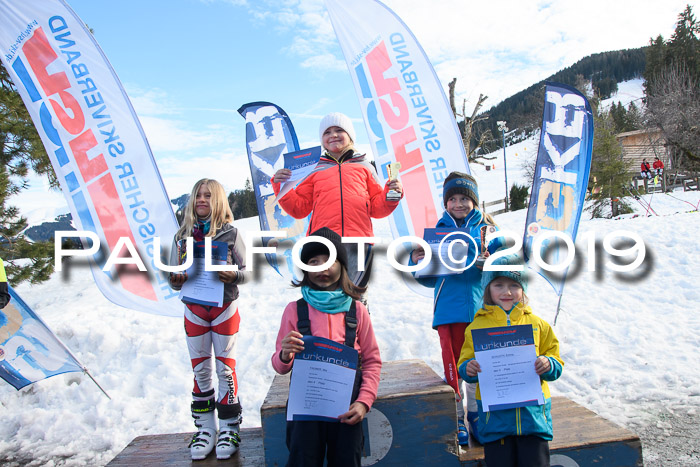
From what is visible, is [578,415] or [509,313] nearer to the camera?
[509,313]

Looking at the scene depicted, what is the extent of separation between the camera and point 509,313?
2.44 meters

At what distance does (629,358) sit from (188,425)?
5029 mm

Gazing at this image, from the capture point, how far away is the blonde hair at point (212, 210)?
311 cm

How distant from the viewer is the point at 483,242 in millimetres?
2908

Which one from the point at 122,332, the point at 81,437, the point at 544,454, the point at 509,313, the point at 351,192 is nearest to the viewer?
the point at 544,454

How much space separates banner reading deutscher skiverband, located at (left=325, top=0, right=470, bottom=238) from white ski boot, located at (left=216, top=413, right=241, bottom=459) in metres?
2.81

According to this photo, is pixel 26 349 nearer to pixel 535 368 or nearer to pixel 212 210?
pixel 212 210

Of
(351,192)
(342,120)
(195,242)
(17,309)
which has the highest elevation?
(342,120)

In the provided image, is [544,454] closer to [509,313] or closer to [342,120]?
[509,313]

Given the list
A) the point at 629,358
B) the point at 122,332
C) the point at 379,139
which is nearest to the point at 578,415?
the point at 629,358

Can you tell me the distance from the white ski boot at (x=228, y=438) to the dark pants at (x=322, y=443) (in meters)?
0.88

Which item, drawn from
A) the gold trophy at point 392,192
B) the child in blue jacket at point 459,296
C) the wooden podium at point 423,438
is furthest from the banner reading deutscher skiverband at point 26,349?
the child in blue jacket at point 459,296

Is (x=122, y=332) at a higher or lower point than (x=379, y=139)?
lower

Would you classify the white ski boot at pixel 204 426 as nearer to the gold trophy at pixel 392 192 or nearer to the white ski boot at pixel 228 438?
the white ski boot at pixel 228 438
